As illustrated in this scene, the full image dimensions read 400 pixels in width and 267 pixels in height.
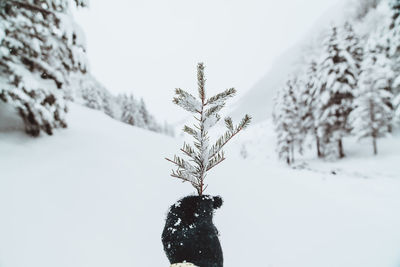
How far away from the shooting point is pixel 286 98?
2797cm

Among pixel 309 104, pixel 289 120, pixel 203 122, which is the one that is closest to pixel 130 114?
pixel 289 120

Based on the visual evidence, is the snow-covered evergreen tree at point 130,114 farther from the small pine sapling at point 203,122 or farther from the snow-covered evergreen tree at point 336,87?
the small pine sapling at point 203,122

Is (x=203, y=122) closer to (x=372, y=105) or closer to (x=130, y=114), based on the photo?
(x=372, y=105)

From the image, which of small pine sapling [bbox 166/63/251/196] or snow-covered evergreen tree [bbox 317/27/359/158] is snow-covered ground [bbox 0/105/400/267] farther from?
snow-covered evergreen tree [bbox 317/27/359/158]

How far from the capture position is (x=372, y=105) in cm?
2088

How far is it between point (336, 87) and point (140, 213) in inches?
883

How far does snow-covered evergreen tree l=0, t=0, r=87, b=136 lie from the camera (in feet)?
20.6

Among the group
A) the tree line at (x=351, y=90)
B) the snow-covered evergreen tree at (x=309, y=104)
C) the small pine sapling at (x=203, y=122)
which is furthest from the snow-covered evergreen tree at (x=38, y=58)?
the snow-covered evergreen tree at (x=309, y=104)

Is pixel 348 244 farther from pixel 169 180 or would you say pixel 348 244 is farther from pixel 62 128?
pixel 62 128

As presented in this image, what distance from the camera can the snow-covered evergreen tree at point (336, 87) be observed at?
71.7ft

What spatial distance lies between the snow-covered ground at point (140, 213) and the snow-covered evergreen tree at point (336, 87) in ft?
53.9

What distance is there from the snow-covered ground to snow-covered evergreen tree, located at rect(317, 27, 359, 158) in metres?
16.4

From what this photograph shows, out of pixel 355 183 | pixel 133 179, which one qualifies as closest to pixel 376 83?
pixel 355 183

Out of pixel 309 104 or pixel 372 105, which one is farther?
pixel 309 104
